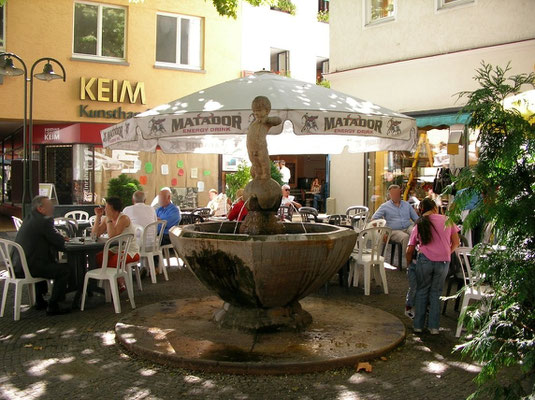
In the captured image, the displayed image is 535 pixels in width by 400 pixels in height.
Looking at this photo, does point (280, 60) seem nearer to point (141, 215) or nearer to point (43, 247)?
point (141, 215)

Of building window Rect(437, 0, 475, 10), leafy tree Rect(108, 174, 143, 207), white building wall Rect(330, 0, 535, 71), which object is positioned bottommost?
leafy tree Rect(108, 174, 143, 207)

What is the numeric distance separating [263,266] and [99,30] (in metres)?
14.7

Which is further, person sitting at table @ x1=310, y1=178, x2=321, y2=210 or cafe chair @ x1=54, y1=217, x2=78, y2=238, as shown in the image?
person sitting at table @ x1=310, y1=178, x2=321, y2=210

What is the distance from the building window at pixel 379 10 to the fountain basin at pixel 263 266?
1073 cm

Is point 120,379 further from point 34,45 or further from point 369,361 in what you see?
point 34,45

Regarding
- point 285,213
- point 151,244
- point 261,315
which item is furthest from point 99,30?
point 261,315

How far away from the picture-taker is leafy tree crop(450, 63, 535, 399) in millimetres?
3102

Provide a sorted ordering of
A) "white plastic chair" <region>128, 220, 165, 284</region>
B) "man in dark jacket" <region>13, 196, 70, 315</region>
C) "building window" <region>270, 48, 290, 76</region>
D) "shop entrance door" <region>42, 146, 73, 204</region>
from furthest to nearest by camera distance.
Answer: "building window" <region>270, 48, 290, 76</region>, "shop entrance door" <region>42, 146, 73, 204</region>, "white plastic chair" <region>128, 220, 165, 284</region>, "man in dark jacket" <region>13, 196, 70, 315</region>

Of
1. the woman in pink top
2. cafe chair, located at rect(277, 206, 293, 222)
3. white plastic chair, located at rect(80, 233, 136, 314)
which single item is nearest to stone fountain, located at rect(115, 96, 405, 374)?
the woman in pink top

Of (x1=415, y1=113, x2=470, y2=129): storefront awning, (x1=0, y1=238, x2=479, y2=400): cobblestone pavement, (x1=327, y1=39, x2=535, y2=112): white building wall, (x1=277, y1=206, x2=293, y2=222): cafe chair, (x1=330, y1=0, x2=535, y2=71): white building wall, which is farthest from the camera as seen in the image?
(x1=415, y1=113, x2=470, y2=129): storefront awning

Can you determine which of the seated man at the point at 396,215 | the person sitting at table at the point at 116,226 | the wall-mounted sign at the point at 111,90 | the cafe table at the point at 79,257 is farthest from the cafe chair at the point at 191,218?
the wall-mounted sign at the point at 111,90

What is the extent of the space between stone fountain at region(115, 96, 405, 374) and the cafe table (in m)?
1.31

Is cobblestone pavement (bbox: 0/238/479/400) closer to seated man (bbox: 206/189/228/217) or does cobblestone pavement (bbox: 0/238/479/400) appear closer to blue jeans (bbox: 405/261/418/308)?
blue jeans (bbox: 405/261/418/308)

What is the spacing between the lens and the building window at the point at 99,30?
1773 centimetres
